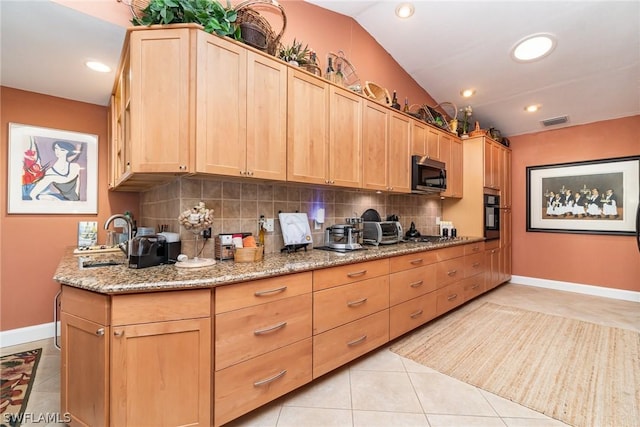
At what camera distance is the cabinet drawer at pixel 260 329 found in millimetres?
1464

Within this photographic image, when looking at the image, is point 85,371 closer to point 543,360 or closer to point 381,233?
point 381,233

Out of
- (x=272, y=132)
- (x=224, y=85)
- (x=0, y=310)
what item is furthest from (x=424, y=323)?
(x=0, y=310)

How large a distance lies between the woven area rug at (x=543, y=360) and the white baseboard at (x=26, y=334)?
337cm

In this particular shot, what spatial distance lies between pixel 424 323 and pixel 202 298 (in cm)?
235

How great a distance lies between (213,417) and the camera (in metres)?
1.45

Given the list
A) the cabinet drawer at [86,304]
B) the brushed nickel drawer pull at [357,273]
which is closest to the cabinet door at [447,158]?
the brushed nickel drawer pull at [357,273]

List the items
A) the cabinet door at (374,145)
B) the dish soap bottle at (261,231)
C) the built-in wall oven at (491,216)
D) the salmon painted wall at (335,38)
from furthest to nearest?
1. the built-in wall oven at (491,216)
2. the cabinet door at (374,145)
3. the salmon painted wall at (335,38)
4. the dish soap bottle at (261,231)

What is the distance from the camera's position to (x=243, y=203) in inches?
89.3

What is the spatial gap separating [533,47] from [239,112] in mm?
3396

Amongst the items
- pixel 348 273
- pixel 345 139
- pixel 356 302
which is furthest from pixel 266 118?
pixel 356 302

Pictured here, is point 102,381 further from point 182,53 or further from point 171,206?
point 182,53

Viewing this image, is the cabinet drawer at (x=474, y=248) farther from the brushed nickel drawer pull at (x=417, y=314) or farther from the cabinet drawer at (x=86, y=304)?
the cabinet drawer at (x=86, y=304)

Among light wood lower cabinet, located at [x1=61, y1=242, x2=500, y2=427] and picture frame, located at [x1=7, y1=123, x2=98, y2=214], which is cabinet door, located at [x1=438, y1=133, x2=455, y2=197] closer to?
light wood lower cabinet, located at [x1=61, y1=242, x2=500, y2=427]

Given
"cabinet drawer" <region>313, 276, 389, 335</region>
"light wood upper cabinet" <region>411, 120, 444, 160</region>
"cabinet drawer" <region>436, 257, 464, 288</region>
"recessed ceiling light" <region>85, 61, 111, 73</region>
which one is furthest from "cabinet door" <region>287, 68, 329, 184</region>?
"cabinet drawer" <region>436, 257, 464, 288</region>
